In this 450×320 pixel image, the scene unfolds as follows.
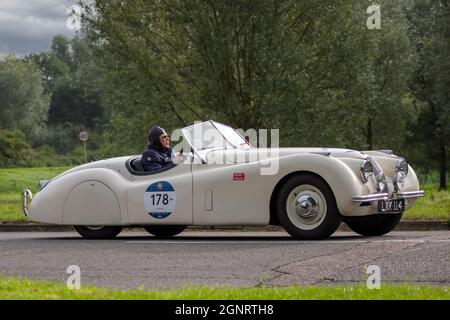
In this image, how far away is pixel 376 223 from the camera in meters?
12.4

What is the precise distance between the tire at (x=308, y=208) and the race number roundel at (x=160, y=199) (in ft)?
5.04

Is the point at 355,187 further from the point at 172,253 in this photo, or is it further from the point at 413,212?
the point at 413,212

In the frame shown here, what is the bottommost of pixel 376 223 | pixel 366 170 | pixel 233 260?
pixel 233 260

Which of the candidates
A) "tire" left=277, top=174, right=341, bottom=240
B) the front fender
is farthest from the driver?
the front fender

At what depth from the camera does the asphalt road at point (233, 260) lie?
26.8 ft

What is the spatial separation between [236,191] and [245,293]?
494 cm

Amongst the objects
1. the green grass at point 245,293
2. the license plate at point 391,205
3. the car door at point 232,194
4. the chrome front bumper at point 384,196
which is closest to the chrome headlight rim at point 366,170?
the chrome front bumper at point 384,196

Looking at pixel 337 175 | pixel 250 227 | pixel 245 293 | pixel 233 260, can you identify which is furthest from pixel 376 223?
pixel 245 293

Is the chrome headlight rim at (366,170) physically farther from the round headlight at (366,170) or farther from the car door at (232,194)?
the car door at (232,194)

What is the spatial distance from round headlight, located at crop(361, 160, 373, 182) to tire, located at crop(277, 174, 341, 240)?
49cm

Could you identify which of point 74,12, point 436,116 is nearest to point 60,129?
point 436,116

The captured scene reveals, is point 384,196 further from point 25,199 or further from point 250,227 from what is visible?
point 25,199

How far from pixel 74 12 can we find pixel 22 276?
1927cm

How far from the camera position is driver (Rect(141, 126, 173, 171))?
12492mm
